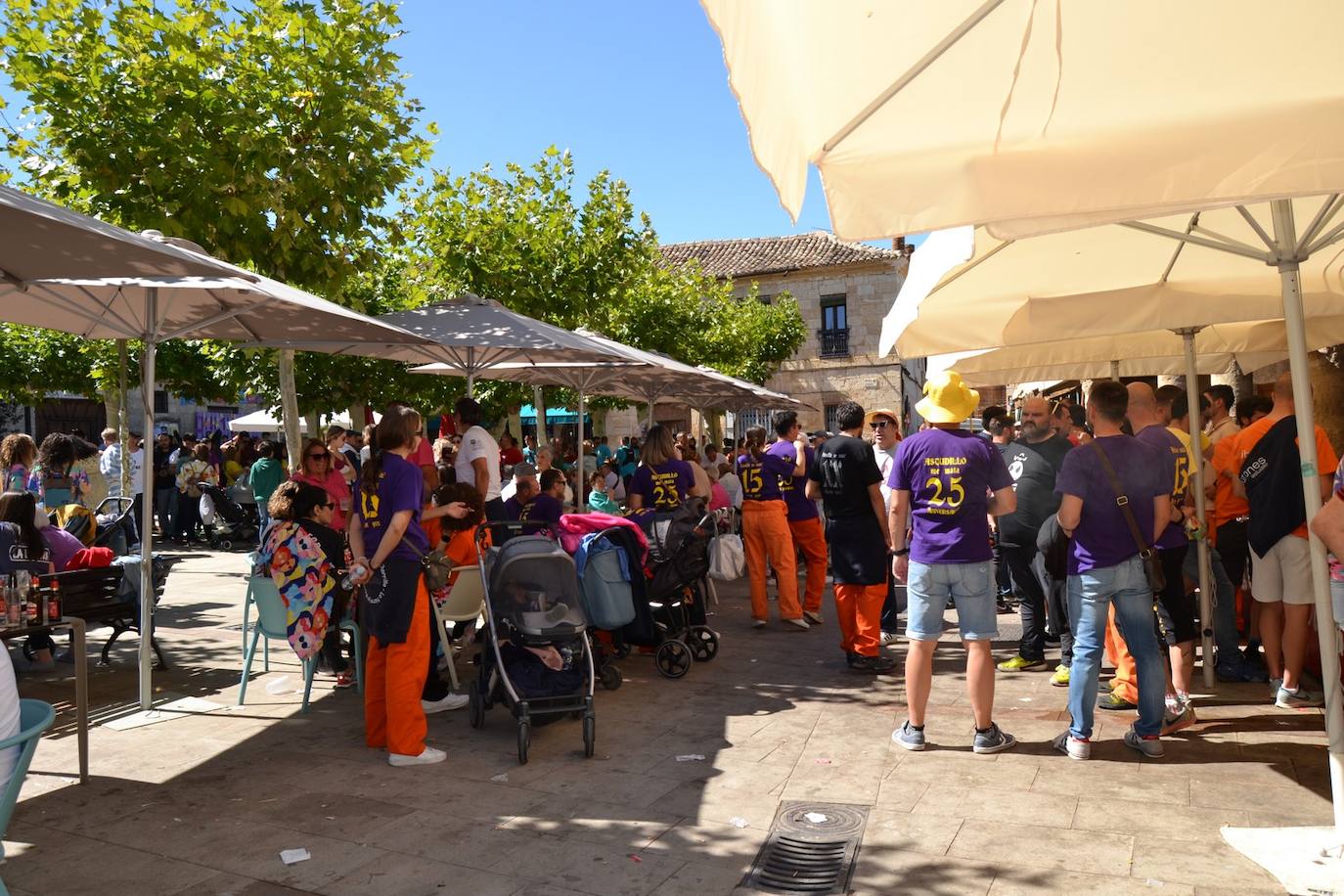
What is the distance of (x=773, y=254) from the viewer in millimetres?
42188

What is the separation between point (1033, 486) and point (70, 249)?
5809mm

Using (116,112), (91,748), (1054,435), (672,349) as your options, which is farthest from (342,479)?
(672,349)

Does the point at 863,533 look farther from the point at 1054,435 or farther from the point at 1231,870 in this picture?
the point at 1231,870

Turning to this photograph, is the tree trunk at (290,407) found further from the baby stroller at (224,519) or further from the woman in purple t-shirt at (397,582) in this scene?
the baby stroller at (224,519)

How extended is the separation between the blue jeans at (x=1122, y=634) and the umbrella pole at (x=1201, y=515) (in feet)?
4.48

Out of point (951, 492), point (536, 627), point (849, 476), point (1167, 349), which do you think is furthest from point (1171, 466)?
point (1167, 349)

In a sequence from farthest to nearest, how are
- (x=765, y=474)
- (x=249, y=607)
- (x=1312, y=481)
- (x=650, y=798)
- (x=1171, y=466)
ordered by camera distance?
1. (x=765, y=474)
2. (x=249, y=607)
3. (x=1171, y=466)
4. (x=650, y=798)
5. (x=1312, y=481)

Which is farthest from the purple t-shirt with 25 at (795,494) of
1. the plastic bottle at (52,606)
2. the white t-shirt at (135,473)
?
the white t-shirt at (135,473)

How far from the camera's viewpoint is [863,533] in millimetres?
7074

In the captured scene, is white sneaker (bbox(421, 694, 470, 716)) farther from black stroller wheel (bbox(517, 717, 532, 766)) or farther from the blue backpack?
black stroller wheel (bbox(517, 717, 532, 766))

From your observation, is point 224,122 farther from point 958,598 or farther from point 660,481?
point 958,598

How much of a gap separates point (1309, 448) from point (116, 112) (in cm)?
830

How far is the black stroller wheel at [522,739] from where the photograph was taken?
5.09 m

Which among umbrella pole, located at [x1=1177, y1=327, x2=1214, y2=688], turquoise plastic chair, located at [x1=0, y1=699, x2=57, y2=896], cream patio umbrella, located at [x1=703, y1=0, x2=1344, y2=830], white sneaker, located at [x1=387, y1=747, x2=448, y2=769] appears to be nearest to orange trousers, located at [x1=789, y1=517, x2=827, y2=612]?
umbrella pole, located at [x1=1177, y1=327, x2=1214, y2=688]
